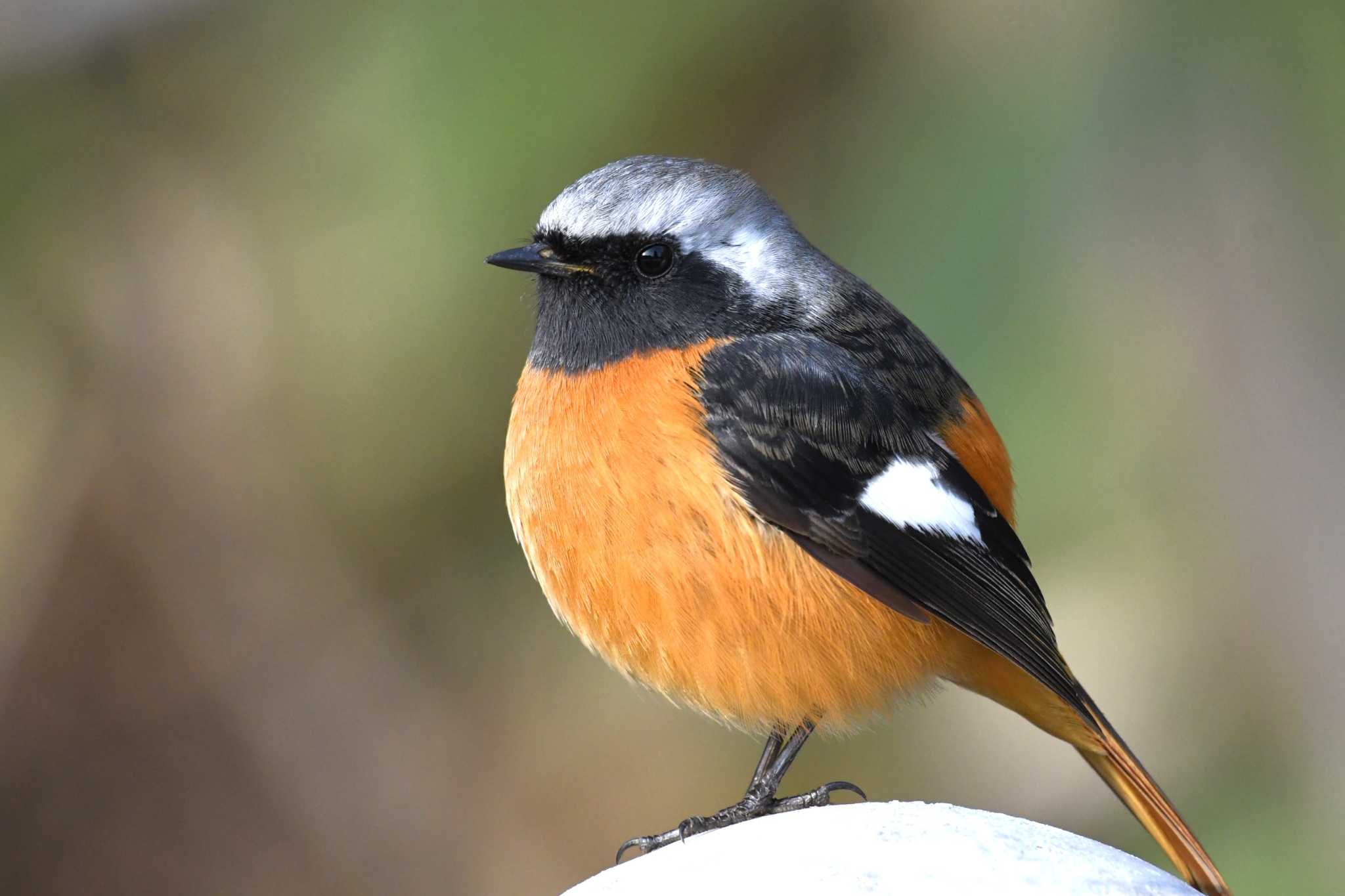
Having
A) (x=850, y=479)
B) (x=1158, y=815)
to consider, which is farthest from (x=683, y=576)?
(x=1158, y=815)

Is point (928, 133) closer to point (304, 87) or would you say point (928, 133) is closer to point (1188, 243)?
point (1188, 243)

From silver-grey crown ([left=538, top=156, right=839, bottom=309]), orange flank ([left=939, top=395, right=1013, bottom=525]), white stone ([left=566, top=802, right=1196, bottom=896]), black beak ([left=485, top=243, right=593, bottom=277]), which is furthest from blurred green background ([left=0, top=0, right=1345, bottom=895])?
white stone ([left=566, top=802, right=1196, bottom=896])

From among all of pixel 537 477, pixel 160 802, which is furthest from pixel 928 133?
pixel 160 802

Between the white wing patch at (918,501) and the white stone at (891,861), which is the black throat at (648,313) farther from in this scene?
the white stone at (891,861)

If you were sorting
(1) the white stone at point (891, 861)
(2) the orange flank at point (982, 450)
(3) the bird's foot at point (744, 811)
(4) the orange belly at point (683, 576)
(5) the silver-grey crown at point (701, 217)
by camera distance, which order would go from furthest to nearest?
(2) the orange flank at point (982, 450) → (5) the silver-grey crown at point (701, 217) → (3) the bird's foot at point (744, 811) → (4) the orange belly at point (683, 576) → (1) the white stone at point (891, 861)

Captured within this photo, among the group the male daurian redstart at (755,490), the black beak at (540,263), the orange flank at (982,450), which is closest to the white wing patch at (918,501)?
the male daurian redstart at (755,490)

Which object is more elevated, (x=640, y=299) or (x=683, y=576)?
(x=640, y=299)

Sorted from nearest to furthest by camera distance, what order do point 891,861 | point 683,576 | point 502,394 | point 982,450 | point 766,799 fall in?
point 891,861
point 683,576
point 766,799
point 982,450
point 502,394

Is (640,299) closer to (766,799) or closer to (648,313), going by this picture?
(648,313)
